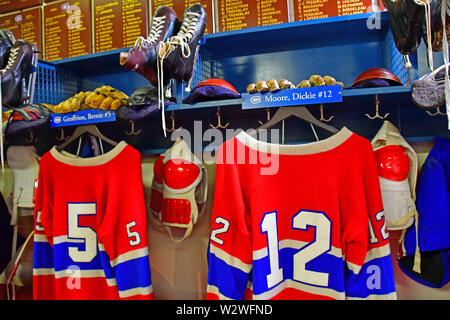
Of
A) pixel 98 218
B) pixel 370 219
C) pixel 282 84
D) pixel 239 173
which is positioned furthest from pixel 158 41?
pixel 370 219

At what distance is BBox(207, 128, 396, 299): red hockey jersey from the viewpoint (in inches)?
41.7

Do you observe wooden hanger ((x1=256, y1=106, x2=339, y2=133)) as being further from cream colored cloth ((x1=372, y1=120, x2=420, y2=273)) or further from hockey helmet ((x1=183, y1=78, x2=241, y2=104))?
cream colored cloth ((x1=372, y1=120, x2=420, y2=273))

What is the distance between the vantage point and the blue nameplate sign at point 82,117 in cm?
138

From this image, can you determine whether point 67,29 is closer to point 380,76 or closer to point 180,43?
point 180,43

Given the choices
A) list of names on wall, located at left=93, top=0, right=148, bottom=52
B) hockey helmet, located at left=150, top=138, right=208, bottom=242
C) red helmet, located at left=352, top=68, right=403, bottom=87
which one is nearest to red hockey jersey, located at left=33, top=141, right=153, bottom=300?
hockey helmet, located at left=150, top=138, right=208, bottom=242

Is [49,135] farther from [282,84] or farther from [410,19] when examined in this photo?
[410,19]

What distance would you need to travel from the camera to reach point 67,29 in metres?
2.03

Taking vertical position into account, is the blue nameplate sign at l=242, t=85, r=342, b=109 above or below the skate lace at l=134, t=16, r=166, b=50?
below

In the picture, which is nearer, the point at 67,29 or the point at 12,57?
the point at 12,57

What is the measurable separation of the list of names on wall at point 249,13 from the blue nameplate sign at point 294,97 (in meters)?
0.69

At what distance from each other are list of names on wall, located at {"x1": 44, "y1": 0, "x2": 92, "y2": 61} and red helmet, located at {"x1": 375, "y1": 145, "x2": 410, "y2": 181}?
73.8 inches

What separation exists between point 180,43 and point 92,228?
3.04 ft

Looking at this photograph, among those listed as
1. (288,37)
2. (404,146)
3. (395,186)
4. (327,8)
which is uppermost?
(327,8)

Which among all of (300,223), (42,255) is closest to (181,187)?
(300,223)
